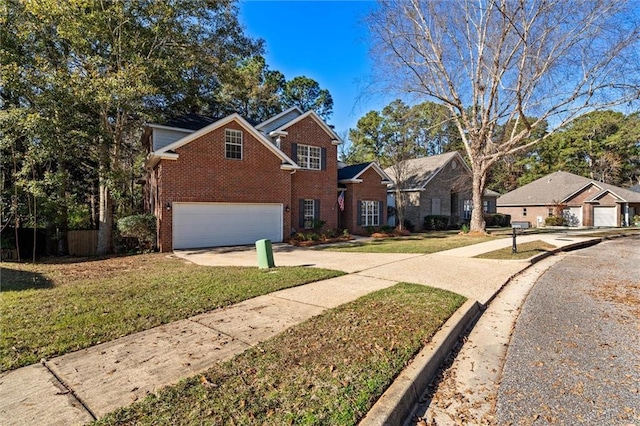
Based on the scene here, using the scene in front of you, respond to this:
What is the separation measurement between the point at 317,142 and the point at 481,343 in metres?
16.2

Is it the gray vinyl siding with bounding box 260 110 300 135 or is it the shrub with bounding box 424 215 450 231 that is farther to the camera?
the shrub with bounding box 424 215 450 231

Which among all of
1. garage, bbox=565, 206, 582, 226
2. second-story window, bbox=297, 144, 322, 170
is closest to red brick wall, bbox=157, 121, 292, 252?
second-story window, bbox=297, 144, 322, 170

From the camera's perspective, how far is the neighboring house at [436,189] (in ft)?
83.7

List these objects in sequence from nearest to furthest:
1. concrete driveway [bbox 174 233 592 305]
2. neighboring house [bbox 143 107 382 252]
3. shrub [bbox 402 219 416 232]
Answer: concrete driveway [bbox 174 233 592 305] < neighboring house [bbox 143 107 382 252] < shrub [bbox 402 219 416 232]

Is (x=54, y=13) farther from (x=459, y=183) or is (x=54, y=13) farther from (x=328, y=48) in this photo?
(x=459, y=183)

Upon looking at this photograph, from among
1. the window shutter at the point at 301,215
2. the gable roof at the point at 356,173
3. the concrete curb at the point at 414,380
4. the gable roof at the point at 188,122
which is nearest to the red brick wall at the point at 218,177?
the window shutter at the point at 301,215

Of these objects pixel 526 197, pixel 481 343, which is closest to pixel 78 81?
pixel 481 343

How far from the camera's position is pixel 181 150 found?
1354 centimetres

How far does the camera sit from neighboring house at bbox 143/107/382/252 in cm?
1339


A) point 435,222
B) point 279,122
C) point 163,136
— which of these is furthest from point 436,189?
point 163,136

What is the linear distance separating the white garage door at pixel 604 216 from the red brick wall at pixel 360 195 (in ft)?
78.5

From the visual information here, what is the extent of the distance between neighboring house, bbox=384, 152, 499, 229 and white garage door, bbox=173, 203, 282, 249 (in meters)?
11.1

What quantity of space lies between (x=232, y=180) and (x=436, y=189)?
1780cm

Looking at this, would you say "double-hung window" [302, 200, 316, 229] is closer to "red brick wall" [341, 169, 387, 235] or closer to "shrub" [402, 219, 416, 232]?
"red brick wall" [341, 169, 387, 235]
